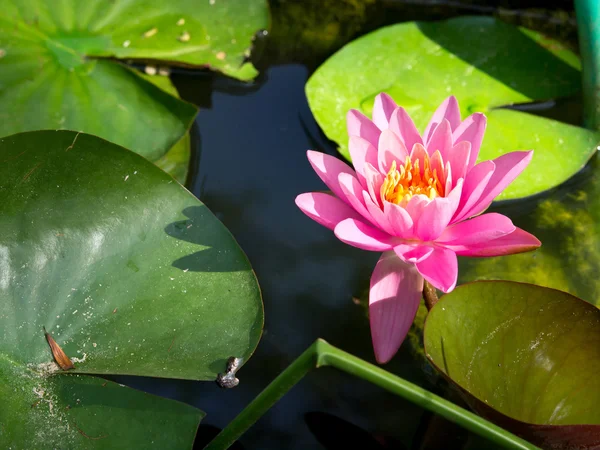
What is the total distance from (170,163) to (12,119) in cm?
53

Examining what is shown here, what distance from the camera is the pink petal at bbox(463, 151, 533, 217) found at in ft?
4.15

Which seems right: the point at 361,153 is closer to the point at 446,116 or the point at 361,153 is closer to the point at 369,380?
the point at 446,116

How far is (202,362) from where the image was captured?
1322mm

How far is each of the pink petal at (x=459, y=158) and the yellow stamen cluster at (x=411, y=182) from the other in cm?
5

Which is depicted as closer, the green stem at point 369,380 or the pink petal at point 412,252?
the green stem at point 369,380

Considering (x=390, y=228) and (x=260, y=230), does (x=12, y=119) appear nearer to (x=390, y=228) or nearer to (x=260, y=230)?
(x=260, y=230)

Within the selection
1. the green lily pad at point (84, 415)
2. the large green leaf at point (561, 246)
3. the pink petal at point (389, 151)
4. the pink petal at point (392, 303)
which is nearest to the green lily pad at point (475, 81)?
the large green leaf at point (561, 246)

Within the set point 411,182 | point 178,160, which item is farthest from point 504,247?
point 178,160

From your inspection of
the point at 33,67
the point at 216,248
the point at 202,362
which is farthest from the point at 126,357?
the point at 33,67

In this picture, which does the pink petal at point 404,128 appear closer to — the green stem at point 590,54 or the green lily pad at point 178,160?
the green lily pad at point 178,160

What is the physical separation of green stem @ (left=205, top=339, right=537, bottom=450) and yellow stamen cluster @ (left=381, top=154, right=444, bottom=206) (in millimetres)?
544

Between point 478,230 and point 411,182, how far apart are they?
213 millimetres

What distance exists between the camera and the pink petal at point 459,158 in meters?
1.26

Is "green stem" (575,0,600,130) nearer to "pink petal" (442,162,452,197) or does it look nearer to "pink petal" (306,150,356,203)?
"pink petal" (442,162,452,197)
